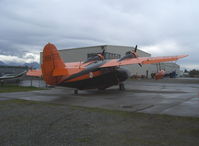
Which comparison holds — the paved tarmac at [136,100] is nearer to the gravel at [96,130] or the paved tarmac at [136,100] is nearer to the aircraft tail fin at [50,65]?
the aircraft tail fin at [50,65]

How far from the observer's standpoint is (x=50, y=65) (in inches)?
611

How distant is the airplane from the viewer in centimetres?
1552

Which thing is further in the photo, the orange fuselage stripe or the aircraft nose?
the aircraft nose

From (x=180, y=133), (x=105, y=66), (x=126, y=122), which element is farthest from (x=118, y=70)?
(x=180, y=133)

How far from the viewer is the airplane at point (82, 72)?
1552cm

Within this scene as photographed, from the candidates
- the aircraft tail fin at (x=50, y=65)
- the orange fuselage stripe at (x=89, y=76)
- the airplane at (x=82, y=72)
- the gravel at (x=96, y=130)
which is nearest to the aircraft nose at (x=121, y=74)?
the airplane at (x=82, y=72)

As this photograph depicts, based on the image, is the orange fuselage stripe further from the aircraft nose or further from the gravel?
the gravel

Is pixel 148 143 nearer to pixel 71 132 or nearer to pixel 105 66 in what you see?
pixel 71 132

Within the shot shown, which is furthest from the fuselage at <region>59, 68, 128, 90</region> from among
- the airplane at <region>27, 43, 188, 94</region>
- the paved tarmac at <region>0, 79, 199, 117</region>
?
the paved tarmac at <region>0, 79, 199, 117</region>

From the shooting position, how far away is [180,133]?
232 inches

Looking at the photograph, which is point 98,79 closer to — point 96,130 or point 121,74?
point 121,74

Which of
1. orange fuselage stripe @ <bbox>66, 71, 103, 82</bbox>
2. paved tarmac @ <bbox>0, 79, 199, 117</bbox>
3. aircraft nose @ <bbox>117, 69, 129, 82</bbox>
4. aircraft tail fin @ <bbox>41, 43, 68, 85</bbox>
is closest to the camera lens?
paved tarmac @ <bbox>0, 79, 199, 117</bbox>

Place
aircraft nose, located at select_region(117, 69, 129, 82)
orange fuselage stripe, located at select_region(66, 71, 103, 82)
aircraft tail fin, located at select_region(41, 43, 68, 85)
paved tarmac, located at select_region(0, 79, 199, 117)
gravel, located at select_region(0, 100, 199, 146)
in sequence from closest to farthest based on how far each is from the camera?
gravel, located at select_region(0, 100, 199, 146), paved tarmac, located at select_region(0, 79, 199, 117), aircraft tail fin, located at select_region(41, 43, 68, 85), orange fuselage stripe, located at select_region(66, 71, 103, 82), aircraft nose, located at select_region(117, 69, 129, 82)

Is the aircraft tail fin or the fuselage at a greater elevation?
the aircraft tail fin
